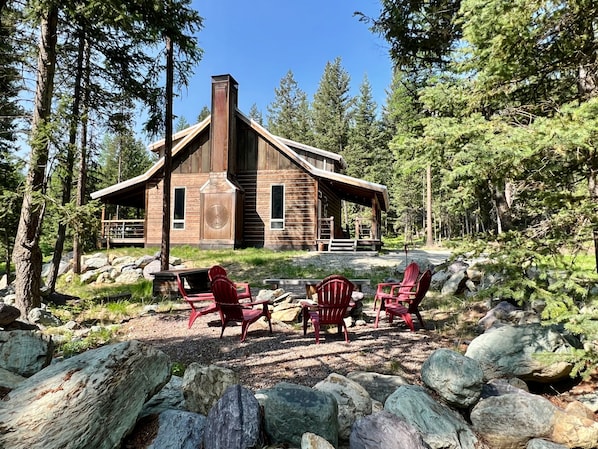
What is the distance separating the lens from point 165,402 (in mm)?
3135

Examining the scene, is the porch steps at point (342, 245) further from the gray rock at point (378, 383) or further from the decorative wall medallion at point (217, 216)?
the gray rock at point (378, 383)

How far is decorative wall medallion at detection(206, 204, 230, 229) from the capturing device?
16938 mm

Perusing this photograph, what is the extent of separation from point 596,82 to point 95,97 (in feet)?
37.5

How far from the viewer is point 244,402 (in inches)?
105

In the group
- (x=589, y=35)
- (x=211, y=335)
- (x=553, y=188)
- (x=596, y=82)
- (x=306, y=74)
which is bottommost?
(x=211, y=335)

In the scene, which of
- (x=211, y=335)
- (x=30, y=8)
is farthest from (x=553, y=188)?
(x=30, y=8)

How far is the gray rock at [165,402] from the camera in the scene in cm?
299

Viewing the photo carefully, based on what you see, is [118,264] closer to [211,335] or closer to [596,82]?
[211,335]

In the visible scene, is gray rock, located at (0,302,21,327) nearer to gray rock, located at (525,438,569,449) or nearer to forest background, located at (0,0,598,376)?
forest background, located at (0,0,598,376)

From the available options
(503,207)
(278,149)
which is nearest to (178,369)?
(503,207)

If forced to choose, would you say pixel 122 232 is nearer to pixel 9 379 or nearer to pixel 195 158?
pixel 195 158

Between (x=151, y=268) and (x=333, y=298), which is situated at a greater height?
(x=333, y=298)

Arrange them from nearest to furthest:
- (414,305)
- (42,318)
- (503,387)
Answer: (503,387)
(414,305)
(42,318)

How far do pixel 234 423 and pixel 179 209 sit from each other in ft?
56.4
